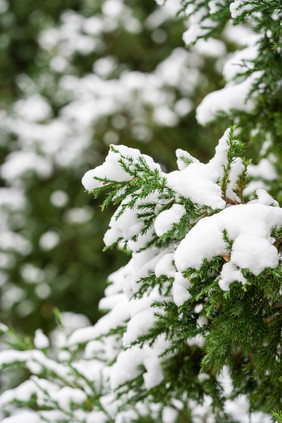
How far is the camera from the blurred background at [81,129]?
22.4 ft

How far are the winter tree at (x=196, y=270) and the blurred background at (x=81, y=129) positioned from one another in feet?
14.1

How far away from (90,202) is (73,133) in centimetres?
135

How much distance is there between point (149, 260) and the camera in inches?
62.9

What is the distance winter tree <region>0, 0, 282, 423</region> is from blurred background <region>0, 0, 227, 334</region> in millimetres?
4301

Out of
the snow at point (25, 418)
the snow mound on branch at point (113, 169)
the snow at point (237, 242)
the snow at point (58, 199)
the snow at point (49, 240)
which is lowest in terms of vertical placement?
the snow at point (237, 242)

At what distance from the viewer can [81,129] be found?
6965 mm

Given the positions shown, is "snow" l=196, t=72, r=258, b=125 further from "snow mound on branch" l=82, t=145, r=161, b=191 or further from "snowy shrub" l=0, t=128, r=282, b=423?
"snow mound on branch" l=82, t=145, r=161, b=191

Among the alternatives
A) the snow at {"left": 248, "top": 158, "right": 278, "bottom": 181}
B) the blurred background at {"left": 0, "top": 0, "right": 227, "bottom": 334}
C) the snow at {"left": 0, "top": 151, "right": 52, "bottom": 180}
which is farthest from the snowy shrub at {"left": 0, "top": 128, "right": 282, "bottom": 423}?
the snow at {"left": 0, "top": 151, "right": 52, "bottom": 180}

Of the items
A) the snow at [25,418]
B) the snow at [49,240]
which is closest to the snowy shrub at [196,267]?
the snow at [25,418]

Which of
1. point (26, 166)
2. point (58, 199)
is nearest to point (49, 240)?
point (58, 199)

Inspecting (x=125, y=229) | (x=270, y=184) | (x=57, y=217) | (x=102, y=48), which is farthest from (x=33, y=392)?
(x=102, y=48)

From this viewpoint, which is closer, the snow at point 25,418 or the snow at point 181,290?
the snow at point 181,290

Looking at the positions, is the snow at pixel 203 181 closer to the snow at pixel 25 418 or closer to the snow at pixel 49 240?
the snow at pixel 25 418

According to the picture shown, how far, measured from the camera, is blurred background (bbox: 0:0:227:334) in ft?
22.4
